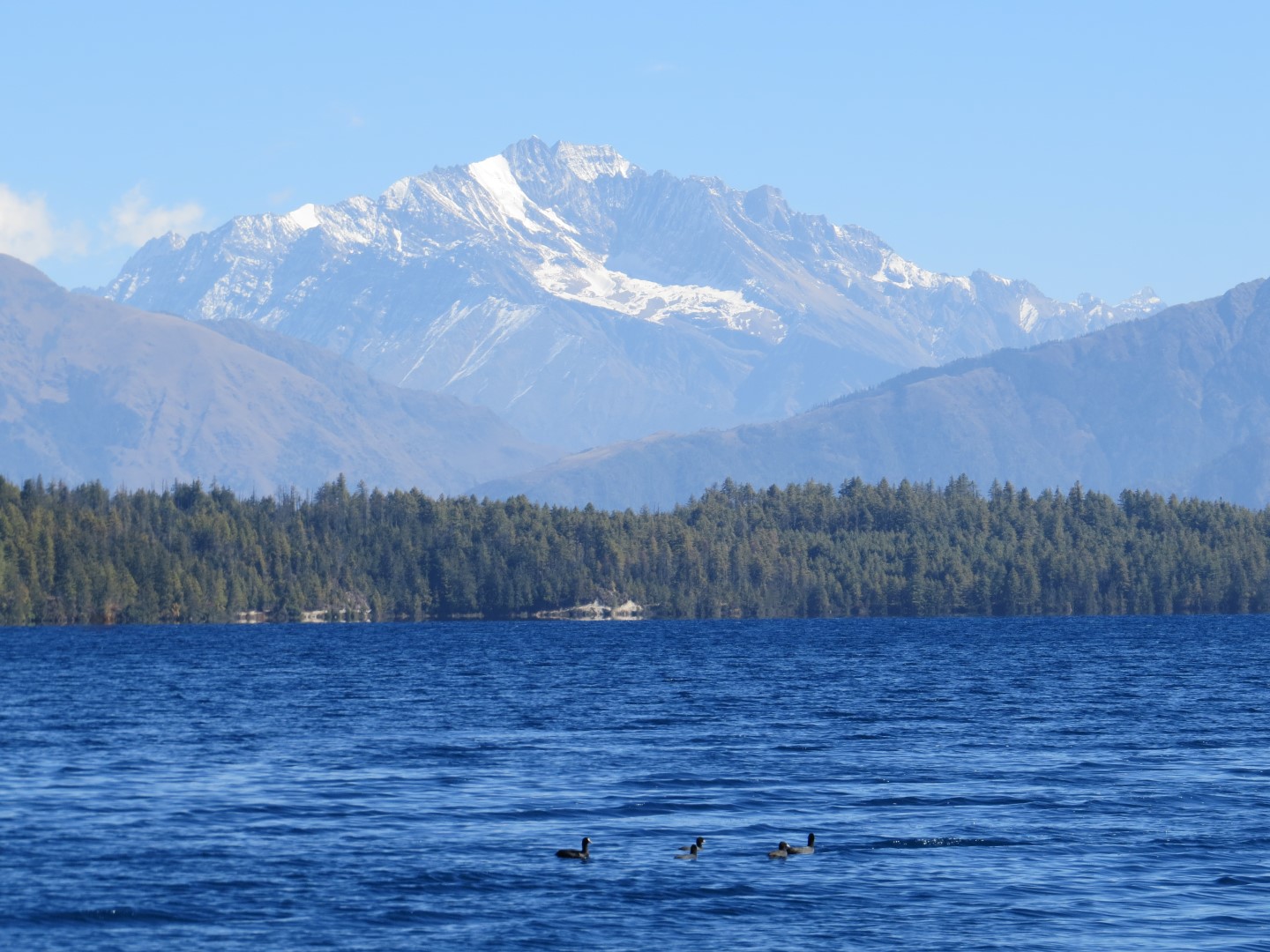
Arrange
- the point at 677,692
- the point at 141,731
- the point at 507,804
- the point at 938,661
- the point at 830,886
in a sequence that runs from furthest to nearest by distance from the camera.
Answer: the point at 938,661 → the point at 677,692 → the point at 141,731 → the point at 507,804 → the point at 830,886

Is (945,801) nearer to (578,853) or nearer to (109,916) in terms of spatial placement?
(578,853)

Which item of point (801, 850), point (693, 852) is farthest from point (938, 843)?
point (693, 852)

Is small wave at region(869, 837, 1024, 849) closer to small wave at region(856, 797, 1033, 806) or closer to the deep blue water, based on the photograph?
the deep blue water

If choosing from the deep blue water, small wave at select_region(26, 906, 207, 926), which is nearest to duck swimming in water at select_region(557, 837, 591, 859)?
the deep blue water

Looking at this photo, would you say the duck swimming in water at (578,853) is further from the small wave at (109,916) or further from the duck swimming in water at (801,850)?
the small wave at (109,916)

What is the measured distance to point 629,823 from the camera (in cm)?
7444

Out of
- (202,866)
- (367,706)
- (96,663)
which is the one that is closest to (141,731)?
(367,706)

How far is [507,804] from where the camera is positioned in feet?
260

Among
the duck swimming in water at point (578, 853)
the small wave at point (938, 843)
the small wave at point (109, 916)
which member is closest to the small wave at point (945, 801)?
the small wave at point (938, 843)

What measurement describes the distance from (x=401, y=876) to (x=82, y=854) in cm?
1153

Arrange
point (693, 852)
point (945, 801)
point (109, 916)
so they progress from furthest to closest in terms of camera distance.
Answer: point (945, 801)
point (693, 852)
point (109, 916)

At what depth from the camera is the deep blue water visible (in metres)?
57.7

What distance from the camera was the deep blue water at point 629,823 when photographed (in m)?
57.7

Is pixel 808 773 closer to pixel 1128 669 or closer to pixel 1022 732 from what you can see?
pixel 1022 732
